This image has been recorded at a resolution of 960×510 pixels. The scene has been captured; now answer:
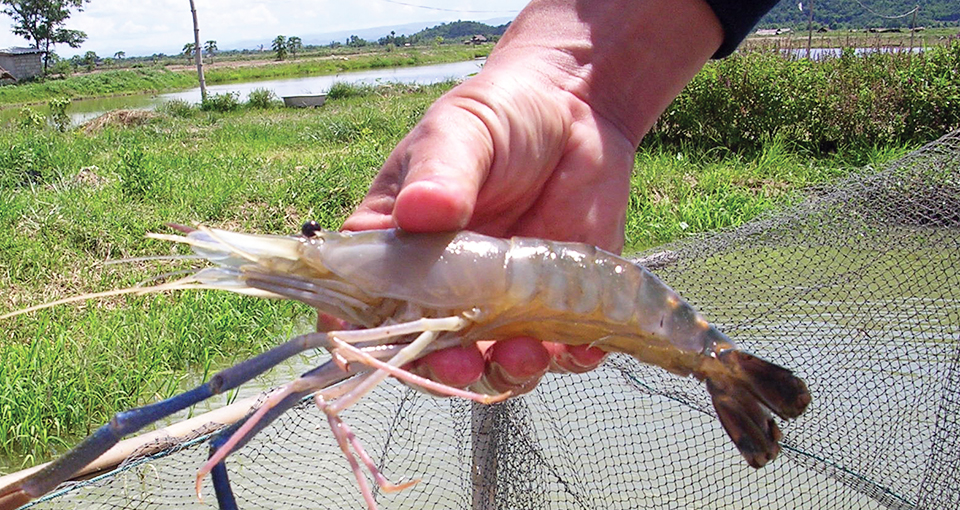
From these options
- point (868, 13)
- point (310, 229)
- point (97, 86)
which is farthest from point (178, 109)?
point (868, 13)

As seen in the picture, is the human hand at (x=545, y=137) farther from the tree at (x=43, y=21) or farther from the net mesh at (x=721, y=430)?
the tree at (x=43, y=21)

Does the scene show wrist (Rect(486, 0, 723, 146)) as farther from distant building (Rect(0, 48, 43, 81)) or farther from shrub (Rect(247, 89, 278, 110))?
distant building (Rect(0, 48, 43, 81))

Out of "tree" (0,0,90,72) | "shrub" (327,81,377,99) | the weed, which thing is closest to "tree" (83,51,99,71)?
"tree" (0,0,90,72)

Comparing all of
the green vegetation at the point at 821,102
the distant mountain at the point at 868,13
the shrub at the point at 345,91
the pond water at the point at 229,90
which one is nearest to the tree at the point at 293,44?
the pond water at the point at 229,90

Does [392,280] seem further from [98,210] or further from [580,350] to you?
[98,210]

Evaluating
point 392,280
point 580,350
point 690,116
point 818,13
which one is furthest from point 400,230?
point 818,13

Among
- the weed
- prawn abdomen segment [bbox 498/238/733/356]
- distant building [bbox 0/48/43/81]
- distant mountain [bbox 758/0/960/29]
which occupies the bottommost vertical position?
the weed

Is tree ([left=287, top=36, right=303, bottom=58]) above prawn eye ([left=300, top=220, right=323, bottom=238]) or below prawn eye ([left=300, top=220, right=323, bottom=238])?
above
